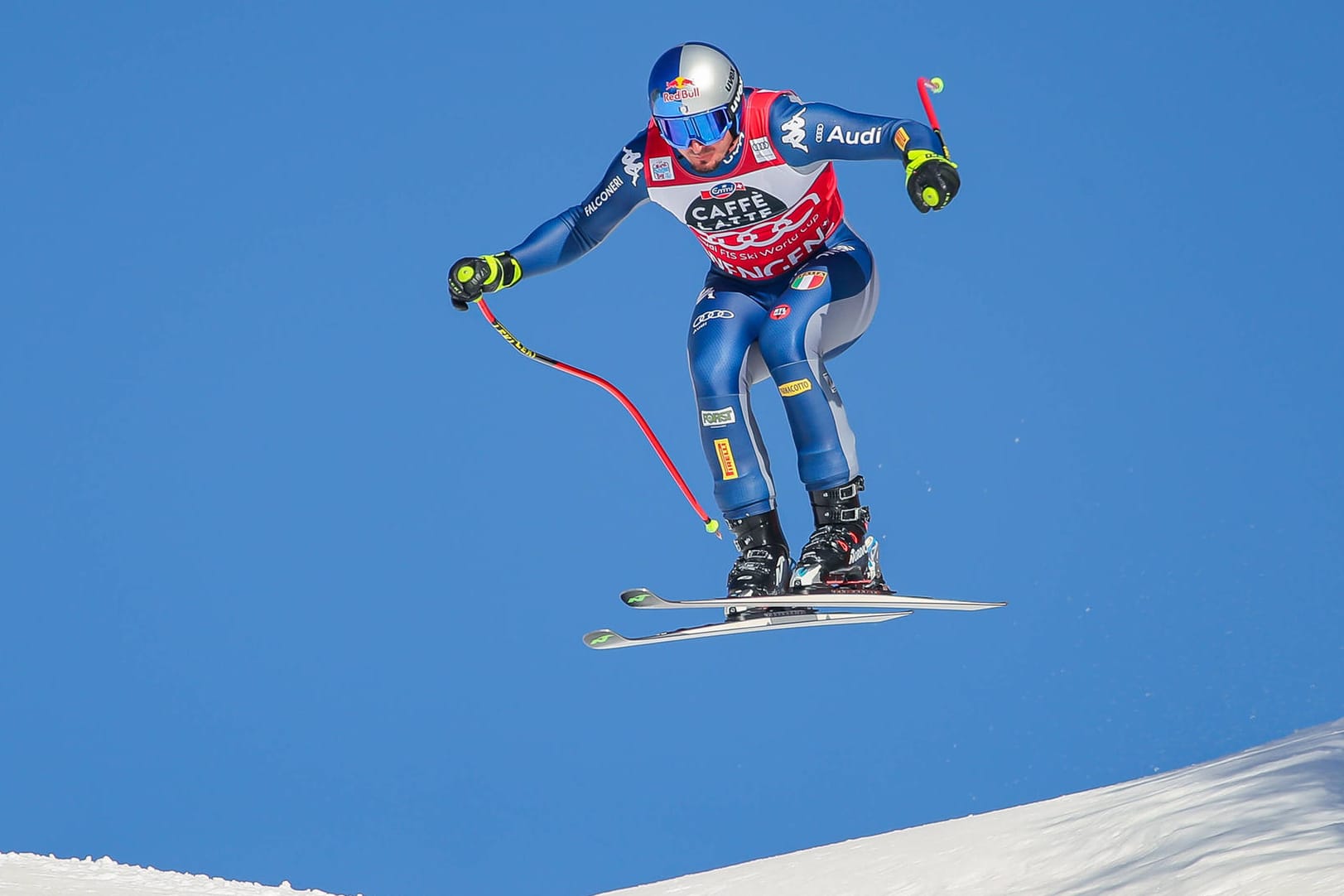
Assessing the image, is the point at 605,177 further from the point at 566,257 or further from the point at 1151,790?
the point at 1151,790

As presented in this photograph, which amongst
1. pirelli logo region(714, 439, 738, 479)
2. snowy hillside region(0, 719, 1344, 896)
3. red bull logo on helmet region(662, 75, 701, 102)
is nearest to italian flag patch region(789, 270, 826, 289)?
pirelli logo region(714, 439, 738, 479)

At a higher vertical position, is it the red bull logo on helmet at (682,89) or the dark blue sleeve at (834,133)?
the red bull logo on helmet at (682,89)

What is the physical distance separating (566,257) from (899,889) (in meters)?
2.40

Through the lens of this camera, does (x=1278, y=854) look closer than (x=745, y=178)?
Yes

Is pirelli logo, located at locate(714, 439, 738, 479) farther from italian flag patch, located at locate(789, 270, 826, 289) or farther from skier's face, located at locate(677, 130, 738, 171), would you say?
skier's face, located at locate(677, 130, 738, 171)

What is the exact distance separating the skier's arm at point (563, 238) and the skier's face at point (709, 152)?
30 centimetres

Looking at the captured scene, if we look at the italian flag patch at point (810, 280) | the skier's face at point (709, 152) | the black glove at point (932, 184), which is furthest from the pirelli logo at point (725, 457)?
the black glove at point (932, 184)

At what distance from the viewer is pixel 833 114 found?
4547 mm

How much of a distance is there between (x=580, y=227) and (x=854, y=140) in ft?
3.49

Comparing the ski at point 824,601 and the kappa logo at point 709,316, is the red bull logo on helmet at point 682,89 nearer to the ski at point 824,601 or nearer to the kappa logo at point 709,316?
the kappa logo at point 709,316

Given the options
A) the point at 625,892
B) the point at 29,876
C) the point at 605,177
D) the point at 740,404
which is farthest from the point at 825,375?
the point at 29,876

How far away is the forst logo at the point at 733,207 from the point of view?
467cm

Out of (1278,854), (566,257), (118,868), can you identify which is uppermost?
(566,257)

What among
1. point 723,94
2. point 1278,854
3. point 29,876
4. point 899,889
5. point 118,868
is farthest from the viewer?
point 118,868
